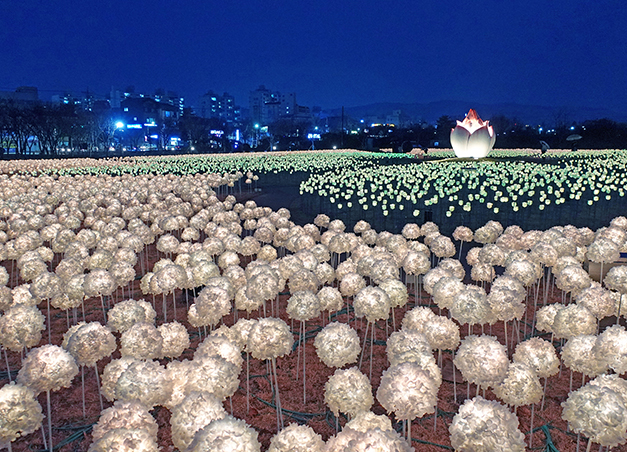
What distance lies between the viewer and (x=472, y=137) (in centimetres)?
3766

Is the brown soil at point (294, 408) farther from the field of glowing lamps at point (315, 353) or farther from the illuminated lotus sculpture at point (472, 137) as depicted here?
the illuminated lotus sculpture at point (472, 137)

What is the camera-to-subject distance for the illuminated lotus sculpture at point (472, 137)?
3744 cm

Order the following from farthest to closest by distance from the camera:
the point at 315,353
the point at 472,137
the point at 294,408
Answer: the point at 472,137, the point at 315,353, the point at 294,408

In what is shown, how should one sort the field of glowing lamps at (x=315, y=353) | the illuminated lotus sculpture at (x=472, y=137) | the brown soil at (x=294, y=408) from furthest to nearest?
the illuminated lotus sculpture at (x=472, y=137), the brown soil at (x=294, y=408), the field of glowing lamps at (x=315, y=353)

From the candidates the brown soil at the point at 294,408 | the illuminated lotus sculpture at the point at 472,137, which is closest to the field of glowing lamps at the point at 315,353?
the brown soil at the point at 294,408

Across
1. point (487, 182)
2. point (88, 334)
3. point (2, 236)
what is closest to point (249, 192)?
point (487, 182)

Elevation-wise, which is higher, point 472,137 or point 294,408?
point 472,137

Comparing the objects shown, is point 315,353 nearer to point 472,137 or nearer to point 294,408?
point 294,408

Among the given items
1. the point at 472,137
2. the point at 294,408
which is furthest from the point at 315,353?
the point at 472,137

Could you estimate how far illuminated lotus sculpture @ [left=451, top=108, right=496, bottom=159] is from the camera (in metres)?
37.4

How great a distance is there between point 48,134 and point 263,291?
8002 cm

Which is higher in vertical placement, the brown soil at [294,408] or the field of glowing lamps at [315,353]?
the field of glowing lamps at [315,353]

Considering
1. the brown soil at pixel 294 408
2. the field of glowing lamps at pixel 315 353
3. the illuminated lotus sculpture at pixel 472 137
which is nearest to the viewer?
the field of glowing lamps at pixel 315 353

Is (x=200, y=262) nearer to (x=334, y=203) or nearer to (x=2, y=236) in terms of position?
(x=2, y=236)
